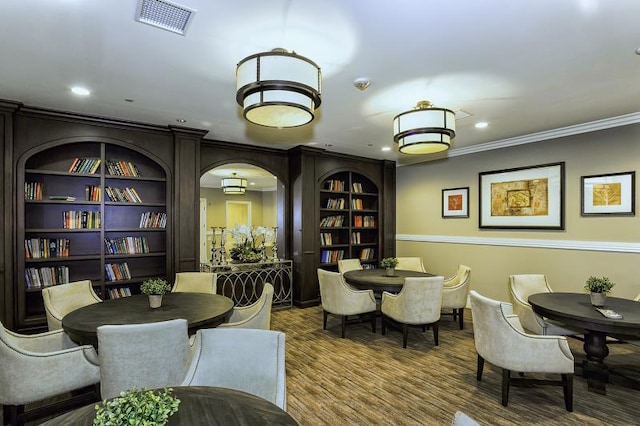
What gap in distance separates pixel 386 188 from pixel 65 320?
229 inches

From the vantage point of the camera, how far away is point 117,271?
4590mm

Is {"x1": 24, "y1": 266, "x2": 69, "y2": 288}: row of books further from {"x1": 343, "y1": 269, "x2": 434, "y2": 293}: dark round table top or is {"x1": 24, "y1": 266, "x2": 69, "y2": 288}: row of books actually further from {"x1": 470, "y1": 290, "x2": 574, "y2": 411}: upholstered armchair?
{"x1": 470, "y1": 290, "x2": 574, "y2": 411}: upholstered armchair

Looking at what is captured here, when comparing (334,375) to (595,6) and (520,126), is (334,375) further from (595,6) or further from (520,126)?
(520,126)

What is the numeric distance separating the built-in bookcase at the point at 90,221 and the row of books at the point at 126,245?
0.01m

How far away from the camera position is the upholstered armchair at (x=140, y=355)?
80.0 inches

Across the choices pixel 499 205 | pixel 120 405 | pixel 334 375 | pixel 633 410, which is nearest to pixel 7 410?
pixel 120 405

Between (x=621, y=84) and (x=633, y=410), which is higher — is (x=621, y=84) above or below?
above

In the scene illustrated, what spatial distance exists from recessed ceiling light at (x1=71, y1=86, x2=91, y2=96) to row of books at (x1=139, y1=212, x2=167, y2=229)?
181 centimetres

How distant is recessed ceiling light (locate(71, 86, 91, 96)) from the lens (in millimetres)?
3373

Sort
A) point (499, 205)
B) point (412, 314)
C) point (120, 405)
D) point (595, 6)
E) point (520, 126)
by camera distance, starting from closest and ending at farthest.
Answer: point (120, 405) → point (595, 6) → point (412, 314) → point (520, 126) → point (499, 205)

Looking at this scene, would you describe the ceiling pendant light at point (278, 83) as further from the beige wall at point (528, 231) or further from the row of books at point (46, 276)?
the beige wall at point (528, 231)

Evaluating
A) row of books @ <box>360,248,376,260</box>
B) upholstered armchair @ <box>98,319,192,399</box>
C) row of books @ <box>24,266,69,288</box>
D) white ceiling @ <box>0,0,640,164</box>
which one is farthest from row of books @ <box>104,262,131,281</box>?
row of books @ <box>360,248,376,260</box>

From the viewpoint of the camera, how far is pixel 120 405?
1.14m

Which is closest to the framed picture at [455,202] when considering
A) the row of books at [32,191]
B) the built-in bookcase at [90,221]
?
the built-in bookcase at [90,221]
